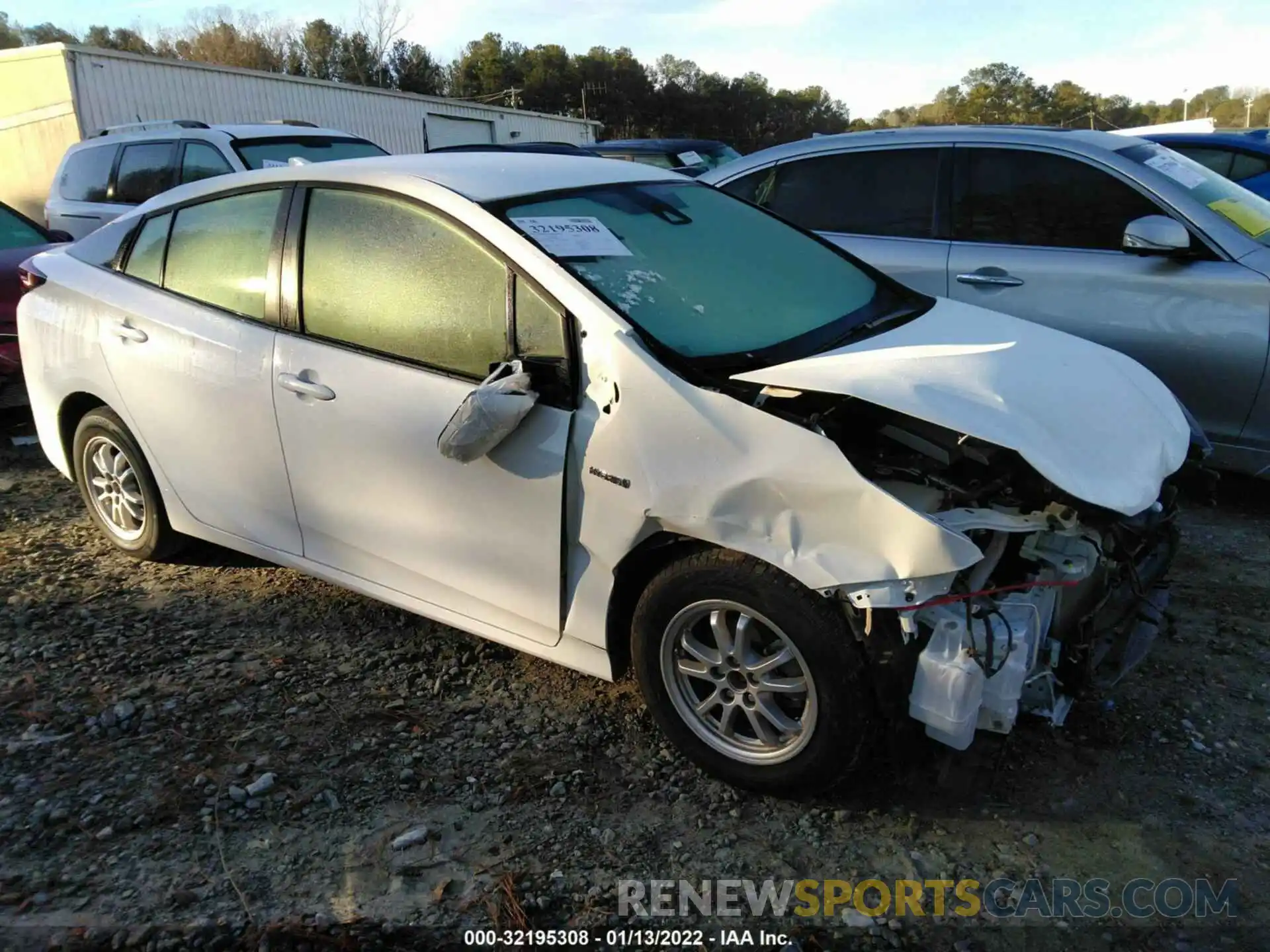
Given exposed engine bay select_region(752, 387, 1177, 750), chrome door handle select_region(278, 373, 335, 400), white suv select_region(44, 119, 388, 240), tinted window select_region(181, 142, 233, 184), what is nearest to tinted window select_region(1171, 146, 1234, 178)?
exposed engine bay select_region(752, 387, 1177, 750)

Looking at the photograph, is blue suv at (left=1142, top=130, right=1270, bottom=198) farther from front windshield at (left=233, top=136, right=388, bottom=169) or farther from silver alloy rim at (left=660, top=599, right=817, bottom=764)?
silver alloy rim at (left=660, top=599, right=817, bottom=764)

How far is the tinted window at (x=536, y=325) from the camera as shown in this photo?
268 centimetres

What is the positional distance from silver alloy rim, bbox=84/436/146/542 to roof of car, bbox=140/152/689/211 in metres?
1.13

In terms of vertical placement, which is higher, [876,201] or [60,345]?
[876,201]

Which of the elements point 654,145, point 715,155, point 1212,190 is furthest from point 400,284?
point 715,155

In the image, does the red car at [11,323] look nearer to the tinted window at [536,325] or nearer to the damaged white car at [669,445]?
the damaged white car at [669,445]

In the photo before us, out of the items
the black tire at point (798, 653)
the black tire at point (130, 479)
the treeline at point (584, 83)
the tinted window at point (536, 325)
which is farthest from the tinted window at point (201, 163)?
the treeline at point (584, 83)

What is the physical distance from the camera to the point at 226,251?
346 centimetres

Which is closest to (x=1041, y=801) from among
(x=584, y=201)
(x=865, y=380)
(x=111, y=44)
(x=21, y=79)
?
(x=865, y=380)

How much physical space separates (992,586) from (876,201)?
3207mm

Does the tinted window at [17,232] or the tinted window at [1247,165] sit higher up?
the tinted window at [1247,165]

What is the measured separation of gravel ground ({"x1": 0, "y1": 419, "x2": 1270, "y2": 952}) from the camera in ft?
7.55

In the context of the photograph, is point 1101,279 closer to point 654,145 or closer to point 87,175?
point 654,145

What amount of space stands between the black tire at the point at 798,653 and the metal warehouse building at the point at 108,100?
15645 millimetres
